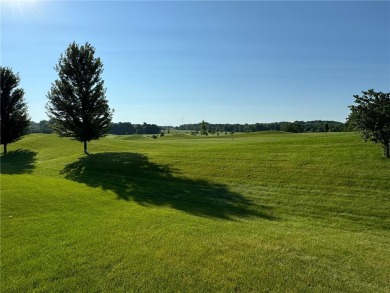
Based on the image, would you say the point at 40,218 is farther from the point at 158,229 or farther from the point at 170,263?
the point at 170,263

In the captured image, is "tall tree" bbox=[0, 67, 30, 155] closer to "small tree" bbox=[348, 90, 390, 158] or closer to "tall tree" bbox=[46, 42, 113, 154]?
"tall tree" bbox=[46, 42, 113, 154]

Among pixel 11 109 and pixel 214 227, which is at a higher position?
pixel 11 109

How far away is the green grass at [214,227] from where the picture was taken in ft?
23.1

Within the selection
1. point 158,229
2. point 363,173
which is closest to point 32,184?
point 158,229

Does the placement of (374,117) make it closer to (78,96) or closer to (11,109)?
(78,96)

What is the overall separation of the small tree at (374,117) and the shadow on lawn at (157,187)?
10173mm

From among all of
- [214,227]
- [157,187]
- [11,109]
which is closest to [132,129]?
[11,109]

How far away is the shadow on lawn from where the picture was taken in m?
15.4

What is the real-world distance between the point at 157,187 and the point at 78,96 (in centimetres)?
1857

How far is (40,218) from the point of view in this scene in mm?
11367

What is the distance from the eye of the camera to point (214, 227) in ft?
36.4

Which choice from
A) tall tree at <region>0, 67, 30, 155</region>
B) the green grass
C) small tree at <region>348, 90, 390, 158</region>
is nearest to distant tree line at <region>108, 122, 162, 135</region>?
tall tree at <region>0, 67, 30, 155</region>

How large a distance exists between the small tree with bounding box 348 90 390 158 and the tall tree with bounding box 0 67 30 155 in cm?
4331

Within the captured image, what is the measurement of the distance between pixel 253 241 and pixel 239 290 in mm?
3070
